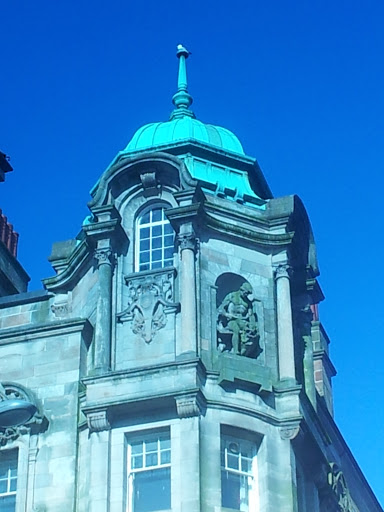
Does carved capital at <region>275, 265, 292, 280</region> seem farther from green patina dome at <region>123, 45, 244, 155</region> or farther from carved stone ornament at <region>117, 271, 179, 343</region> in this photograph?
green patina dome at <region>123, 45, 244, 155</region>

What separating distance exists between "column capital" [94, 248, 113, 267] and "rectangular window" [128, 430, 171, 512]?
4.88 m

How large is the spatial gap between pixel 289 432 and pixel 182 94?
12519 mm

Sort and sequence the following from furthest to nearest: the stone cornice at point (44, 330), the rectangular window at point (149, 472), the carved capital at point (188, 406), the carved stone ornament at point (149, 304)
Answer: the stone cornice at point (44, 330) < the carved stone ornament at point (149, 304) < the carved capital at point (188, 406) < the rectangular window at point (149, 472)

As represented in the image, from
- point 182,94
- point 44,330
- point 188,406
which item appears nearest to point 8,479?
point 44,330

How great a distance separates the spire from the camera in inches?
1713

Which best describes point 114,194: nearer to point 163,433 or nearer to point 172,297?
point 172,297

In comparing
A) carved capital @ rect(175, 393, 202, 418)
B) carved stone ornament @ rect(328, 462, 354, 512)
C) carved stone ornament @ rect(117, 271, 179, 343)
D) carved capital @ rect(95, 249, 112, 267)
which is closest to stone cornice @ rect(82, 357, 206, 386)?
carved capital @ rect(175, 393, 202, 418)

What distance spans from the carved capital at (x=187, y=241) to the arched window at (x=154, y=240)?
0.71 m

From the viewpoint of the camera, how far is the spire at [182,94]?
143 feet

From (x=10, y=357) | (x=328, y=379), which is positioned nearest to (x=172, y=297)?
(x=10, y=357)

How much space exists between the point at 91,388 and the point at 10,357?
334 centimetres

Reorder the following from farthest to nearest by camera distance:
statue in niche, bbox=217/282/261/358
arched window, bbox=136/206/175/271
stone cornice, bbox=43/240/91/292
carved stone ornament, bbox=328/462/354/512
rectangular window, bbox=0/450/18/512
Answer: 1. carved stone ornament, bbox=328/462/354/512
2. stone cornice, bbox=43/240/91/292
3. arched window, bbox=136/206/175/271
4. statue in niche, bbox=217/282/261/358
5. rectangular window, bbox=0/450/18/512

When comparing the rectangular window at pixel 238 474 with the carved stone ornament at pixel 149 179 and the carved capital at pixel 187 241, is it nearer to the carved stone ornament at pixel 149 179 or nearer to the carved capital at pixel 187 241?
the carved capital at pixel 187 241

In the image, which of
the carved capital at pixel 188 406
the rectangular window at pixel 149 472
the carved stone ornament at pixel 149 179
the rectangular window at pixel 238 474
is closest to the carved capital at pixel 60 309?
the carved stone ornament at pixel 149 179
